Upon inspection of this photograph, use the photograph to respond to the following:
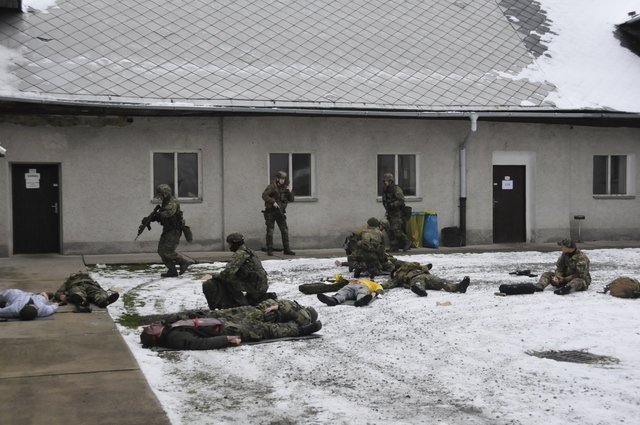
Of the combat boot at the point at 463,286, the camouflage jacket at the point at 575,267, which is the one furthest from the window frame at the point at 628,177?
the combat boot at the point at 463,286

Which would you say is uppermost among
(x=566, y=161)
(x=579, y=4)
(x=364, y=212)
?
(x=579, y=4)

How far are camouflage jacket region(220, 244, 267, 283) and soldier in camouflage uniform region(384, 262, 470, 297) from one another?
8.99 feet

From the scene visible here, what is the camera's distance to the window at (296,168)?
59.1 ft

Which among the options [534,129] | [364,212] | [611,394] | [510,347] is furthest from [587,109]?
[611,394]

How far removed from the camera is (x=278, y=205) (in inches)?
655

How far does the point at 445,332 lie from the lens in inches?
337

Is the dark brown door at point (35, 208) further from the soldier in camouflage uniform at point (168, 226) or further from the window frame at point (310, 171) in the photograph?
the window frame at point (310, 171)

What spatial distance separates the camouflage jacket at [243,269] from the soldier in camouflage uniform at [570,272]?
4523 mm

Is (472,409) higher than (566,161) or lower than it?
lower

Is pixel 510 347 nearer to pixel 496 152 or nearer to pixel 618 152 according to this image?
pixel 496 152

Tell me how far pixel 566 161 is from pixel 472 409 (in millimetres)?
15366

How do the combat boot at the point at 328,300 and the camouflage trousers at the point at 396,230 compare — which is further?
the camouflage trousers at the point at 396,230

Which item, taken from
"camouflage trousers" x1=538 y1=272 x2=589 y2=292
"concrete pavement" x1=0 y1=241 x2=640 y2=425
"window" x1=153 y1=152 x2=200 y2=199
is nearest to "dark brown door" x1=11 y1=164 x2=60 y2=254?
"window" x1=153 y1=152 x2=200 y2=199

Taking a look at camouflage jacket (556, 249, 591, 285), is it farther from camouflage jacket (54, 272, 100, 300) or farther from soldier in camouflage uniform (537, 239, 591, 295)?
camouflage jacket (54, 272, 100, 300)
